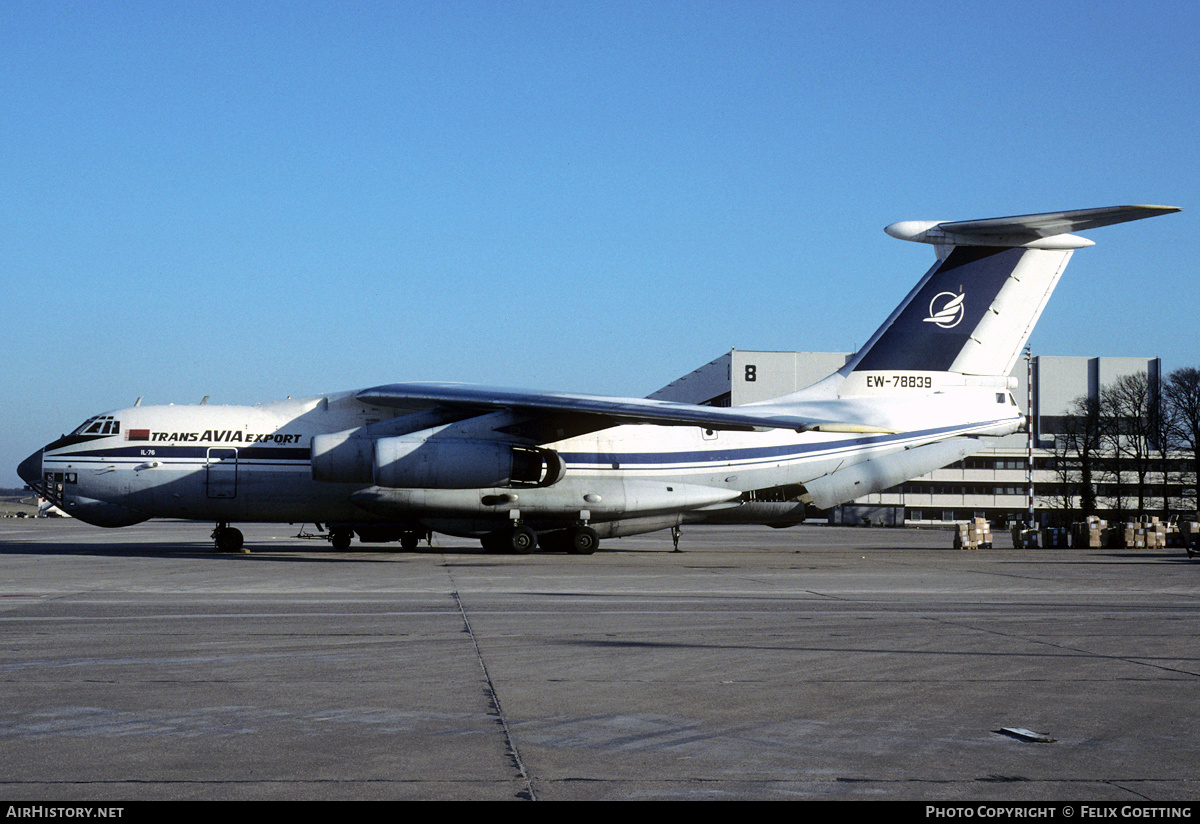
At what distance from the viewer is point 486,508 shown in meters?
21.1

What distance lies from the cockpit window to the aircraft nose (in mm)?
911

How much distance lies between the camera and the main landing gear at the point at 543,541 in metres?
22.0

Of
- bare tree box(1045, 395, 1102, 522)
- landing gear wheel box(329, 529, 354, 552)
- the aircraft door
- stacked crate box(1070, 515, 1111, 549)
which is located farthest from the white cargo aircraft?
bare tree box(1045, 395, 1102, 522)

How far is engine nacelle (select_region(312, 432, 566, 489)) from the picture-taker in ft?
62.8

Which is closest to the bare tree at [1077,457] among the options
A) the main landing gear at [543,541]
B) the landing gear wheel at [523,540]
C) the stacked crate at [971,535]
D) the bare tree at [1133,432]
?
the bare tree at [1133,432]

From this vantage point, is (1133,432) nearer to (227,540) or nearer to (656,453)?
(656,453)

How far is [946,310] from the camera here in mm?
21812

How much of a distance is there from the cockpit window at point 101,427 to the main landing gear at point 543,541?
792 centimetres

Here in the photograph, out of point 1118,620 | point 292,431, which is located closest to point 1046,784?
point 1118,620

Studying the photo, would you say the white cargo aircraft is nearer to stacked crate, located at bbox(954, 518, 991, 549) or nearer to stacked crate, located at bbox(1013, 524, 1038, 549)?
stacked crate, located at bbox(954, 518, 991, 549)

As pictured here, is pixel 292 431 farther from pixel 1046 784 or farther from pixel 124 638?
pixel 1046 784

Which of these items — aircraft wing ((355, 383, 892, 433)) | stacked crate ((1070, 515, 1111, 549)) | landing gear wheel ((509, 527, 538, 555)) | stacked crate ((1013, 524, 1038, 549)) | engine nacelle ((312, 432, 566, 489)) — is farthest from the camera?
stacked crate ((1070, 515, 1111, 549))

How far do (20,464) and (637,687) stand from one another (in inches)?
781
